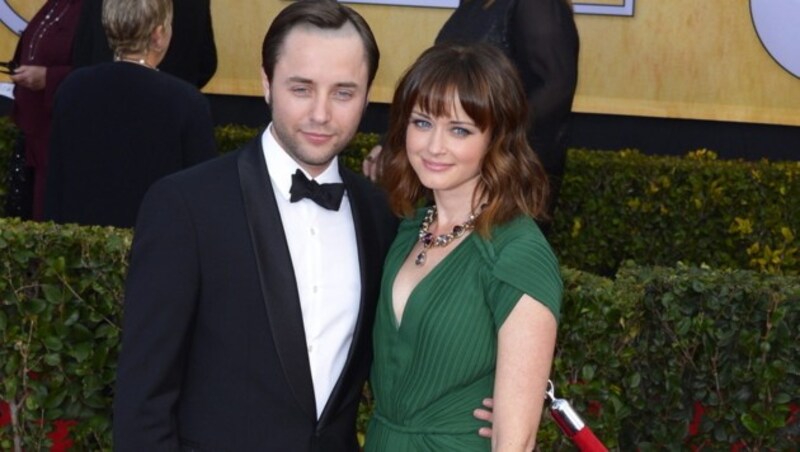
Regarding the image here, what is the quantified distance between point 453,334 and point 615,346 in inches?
55.6

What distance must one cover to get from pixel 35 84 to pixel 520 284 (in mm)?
4302

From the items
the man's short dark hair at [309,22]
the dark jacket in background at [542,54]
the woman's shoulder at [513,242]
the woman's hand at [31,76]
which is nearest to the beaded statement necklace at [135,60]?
the dark jacket in background at [542,54]

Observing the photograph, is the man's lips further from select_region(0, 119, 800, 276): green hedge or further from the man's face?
select_region(0, 119, 800, 276): green hedge

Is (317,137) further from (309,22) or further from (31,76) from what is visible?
(31,76)

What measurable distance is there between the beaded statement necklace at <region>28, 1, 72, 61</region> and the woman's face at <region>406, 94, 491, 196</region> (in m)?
3.97

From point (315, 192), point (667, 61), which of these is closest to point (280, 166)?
point (315, 192)

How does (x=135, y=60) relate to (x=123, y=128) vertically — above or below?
above

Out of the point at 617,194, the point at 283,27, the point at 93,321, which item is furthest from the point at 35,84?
the point at 283,27

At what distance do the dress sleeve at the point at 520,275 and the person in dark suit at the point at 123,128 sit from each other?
217 cm

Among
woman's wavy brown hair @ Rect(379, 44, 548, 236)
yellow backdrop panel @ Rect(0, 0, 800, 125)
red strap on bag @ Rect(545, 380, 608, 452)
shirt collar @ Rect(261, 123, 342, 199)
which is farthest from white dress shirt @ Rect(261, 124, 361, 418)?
yellow backdrop panel @ Rect(0, 0, 800, 125)

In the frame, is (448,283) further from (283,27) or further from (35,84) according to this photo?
(35,84)

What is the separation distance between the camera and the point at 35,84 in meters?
6.57

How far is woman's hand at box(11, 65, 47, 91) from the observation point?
652cm

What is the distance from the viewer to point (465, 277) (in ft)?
9.50
